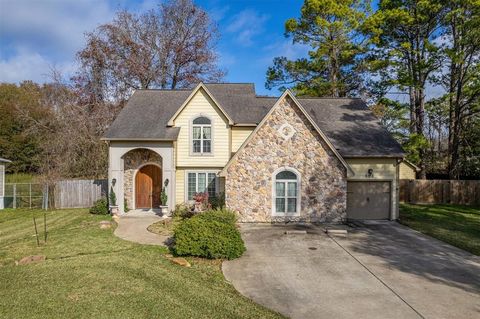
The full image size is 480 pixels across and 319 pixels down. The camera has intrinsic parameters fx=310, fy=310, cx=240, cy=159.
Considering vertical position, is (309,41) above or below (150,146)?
above

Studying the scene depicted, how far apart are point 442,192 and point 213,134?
58.6ft

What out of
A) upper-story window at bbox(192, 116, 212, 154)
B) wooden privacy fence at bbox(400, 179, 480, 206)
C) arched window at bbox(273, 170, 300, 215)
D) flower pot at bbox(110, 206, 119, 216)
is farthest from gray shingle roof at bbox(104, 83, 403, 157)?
wooden privacy fence at bbox(400, 179, 480, 206)

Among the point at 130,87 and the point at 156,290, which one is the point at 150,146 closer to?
the point at 156,290

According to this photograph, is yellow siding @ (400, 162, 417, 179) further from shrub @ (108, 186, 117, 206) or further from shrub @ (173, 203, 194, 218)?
shrub @ (108, 186, 117, 206)

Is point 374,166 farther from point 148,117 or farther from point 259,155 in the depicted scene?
point 148,117

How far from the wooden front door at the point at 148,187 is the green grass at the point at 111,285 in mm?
6539

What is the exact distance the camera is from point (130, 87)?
1208 inches

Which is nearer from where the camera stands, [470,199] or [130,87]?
[470,199]

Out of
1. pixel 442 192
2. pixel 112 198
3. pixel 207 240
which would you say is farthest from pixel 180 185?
pixel 442 192

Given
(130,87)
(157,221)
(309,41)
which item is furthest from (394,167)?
(130,87)

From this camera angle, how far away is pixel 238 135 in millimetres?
17859

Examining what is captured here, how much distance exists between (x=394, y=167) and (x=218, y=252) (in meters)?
11.2

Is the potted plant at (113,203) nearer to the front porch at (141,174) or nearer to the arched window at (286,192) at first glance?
the front porch at (141,174)

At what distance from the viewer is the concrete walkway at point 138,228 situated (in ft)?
38.5
